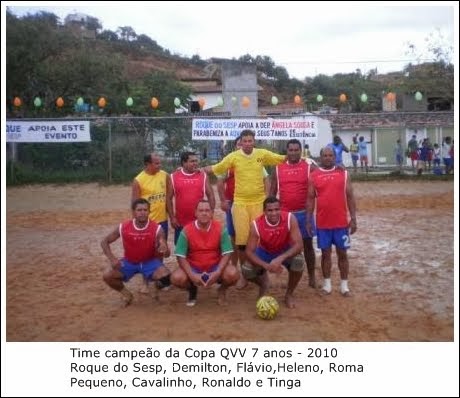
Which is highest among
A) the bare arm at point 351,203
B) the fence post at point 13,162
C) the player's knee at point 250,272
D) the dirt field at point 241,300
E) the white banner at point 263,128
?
the white banner at point 263,128

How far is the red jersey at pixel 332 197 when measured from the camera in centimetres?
611

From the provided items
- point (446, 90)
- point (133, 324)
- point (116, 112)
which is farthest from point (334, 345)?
point (446, 90)

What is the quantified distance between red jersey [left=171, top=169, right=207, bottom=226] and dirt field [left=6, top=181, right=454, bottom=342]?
98cm

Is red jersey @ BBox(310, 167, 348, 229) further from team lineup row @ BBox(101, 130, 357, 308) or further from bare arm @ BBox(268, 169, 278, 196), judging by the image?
bare arm @ BBox(268, 169, 278, 196)

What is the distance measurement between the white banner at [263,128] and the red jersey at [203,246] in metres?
11.0

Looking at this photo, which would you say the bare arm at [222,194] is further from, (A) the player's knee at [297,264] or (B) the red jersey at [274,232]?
(A) the player's knee at [297,264]

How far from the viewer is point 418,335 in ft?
16.0

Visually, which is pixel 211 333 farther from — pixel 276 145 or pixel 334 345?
pixel 276 145

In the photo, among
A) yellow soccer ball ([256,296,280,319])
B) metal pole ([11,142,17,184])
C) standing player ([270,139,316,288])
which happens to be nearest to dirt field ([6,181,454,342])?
yellow soccer ball ([256,296,280,319])

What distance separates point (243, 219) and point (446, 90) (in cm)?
2309

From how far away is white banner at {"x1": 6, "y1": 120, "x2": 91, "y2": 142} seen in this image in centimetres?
1664

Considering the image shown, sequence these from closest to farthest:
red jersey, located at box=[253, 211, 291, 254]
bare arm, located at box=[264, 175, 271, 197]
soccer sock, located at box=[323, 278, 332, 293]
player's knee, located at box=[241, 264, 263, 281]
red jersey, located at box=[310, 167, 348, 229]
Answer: red jersey, located at box=[253, 211, 291, 254], player's knee, located at box=[241, 264, 263, 281], red jersey, located at box=[310, 167, 348, 229], soccer sock, located at box=[323, 278, 332, 293], bare arm, located at box=[264, 175, 271, 197]

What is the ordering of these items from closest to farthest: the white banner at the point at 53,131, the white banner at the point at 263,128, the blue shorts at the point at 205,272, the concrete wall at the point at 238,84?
the blue shorts at the point at 205,272
the white banner at the point at 263,128
the white banner at the point at 53,131
the concrete wall at the point at 238,84

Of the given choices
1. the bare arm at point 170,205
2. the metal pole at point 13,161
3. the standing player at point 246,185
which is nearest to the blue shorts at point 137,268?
the bare arm at point 170,205
